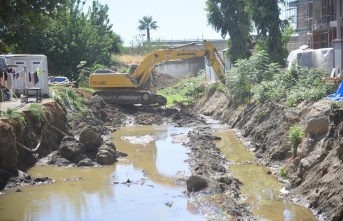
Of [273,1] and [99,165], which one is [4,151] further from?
[273,1]

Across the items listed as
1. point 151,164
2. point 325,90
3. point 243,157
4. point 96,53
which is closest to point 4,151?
point 151,164

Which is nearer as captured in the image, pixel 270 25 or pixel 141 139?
pixel 141 139

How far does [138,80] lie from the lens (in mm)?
36469

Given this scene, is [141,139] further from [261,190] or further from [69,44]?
[69,44]

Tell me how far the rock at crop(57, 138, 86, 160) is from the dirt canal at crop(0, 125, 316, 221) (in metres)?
0.96

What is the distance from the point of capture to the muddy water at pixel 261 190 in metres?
12.8

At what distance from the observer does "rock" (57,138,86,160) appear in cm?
2009

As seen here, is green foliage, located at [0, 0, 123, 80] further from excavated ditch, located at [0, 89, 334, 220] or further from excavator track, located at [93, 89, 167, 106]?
excavated ditch, located at [0, 89, 334, 220]

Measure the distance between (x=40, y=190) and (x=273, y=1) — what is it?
23024mm

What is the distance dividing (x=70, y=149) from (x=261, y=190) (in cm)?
802

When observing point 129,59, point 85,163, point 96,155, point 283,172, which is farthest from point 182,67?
point 283,172

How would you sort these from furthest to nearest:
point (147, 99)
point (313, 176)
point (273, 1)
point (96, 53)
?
point (96, 53) → point (147, 99) → point (273, 1) → point (313, 176)

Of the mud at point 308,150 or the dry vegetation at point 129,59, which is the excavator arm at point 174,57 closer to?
the mud at point 308,150

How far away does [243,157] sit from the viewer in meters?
20.7
